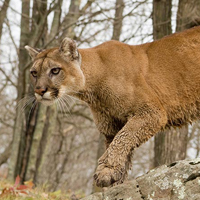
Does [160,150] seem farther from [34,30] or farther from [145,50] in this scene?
[34,30]

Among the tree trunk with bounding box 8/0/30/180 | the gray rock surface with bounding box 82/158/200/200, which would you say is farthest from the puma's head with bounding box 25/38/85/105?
the tree trunk with bounding box 8/0/30/180

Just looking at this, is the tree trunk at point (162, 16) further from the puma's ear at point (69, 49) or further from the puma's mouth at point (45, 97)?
the puma's mouth at point (45, 97)

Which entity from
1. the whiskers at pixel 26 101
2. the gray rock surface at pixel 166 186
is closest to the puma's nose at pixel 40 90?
the whiskers at pixel 26 101

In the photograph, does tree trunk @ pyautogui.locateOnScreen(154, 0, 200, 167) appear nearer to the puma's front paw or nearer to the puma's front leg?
the puma's front leg

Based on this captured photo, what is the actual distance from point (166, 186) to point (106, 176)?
95cm

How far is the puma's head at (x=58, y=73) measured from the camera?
5120 millimetres

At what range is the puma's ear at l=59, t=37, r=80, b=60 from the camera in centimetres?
543

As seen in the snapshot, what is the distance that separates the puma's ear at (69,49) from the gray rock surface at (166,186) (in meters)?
2.20

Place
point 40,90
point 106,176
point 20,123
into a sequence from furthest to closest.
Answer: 1. point 20,123
2. point 40,90
3. point 106,176

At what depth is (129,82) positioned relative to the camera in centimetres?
523

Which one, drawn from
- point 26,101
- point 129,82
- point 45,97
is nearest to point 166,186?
point 129,82

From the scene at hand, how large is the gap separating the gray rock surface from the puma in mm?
994

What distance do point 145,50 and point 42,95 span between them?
167 centimetres

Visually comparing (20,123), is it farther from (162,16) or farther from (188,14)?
(188,14)
